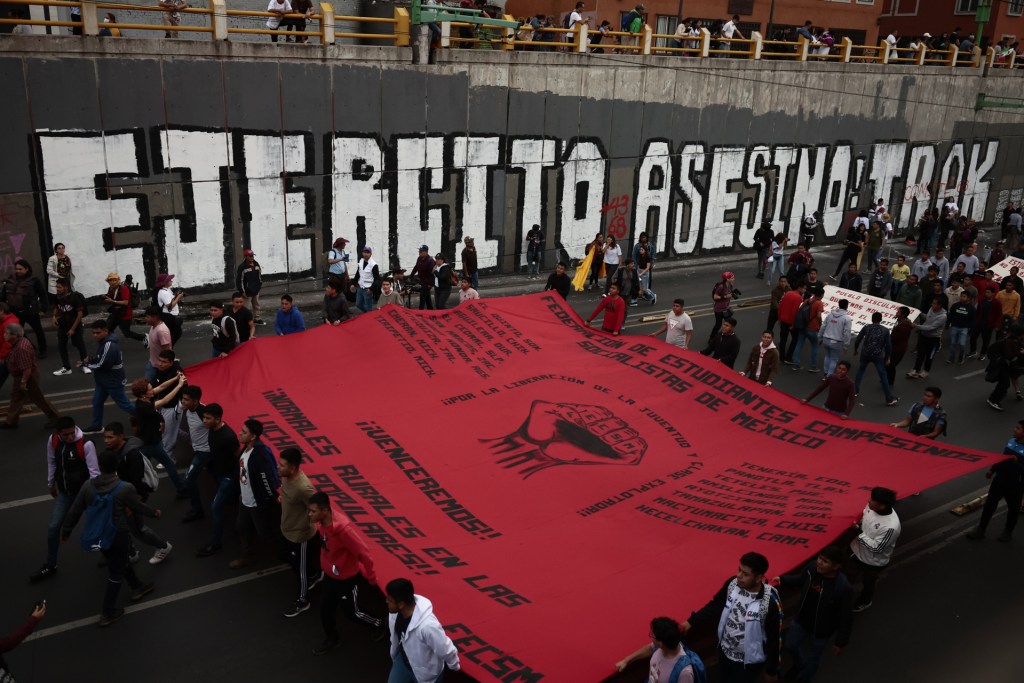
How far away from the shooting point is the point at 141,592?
344 inches

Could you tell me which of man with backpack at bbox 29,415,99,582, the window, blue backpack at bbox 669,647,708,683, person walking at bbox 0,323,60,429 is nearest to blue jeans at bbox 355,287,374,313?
person walking at bbox 0,323,60,429

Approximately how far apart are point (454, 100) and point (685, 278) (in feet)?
28.6

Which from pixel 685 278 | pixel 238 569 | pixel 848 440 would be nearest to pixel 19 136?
pixel 238 569

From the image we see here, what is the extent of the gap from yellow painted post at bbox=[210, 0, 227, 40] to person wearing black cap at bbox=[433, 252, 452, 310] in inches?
258

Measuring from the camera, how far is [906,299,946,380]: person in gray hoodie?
53.5ft

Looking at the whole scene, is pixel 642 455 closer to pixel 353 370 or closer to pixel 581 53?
pixel 353 370

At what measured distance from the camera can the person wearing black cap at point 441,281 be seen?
60.2 ft

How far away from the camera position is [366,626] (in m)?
8.21

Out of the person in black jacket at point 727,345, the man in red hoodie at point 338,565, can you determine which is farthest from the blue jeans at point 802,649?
the person in black jacket at point 727,345

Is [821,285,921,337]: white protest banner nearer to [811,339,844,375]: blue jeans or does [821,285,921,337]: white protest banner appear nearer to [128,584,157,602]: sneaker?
[811,339,844,375]: blue jeans

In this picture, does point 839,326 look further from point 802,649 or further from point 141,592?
point 141,592

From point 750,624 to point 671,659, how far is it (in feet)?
3.02

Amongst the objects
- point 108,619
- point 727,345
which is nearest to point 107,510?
point 108,619

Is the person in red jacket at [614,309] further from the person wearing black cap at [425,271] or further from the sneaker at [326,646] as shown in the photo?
the sneaker at [326,646]
